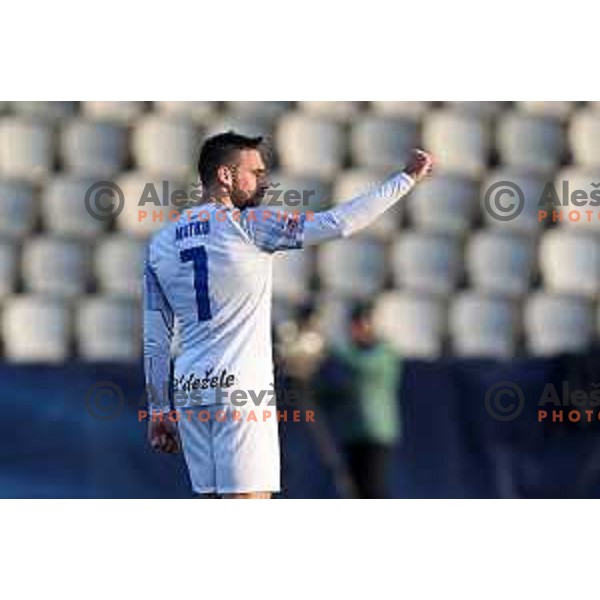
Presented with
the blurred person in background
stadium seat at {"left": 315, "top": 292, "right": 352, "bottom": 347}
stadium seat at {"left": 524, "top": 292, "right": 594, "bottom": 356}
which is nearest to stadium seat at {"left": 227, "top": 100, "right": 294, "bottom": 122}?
stadium seat at {"left": 315, "top": 292, "right": 352, "bottom": 347}

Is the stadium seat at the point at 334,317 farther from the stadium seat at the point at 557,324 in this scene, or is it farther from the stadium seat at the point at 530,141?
the stadium seat at the point at 530,141

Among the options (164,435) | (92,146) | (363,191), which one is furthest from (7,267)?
(164,435)

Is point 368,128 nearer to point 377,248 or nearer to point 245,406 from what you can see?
point 377,248

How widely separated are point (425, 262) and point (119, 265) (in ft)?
3.53

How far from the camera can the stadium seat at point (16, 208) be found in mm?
5746

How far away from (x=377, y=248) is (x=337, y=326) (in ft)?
1.32

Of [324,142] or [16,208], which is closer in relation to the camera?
[16,208]

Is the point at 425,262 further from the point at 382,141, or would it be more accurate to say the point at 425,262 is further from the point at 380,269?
the point at 382,141

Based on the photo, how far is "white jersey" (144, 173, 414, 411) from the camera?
3.76 metres

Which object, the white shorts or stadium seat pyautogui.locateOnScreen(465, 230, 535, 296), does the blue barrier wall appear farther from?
the white shorts

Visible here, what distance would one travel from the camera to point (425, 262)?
19.2 ft

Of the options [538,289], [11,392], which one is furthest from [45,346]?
[538,289]
